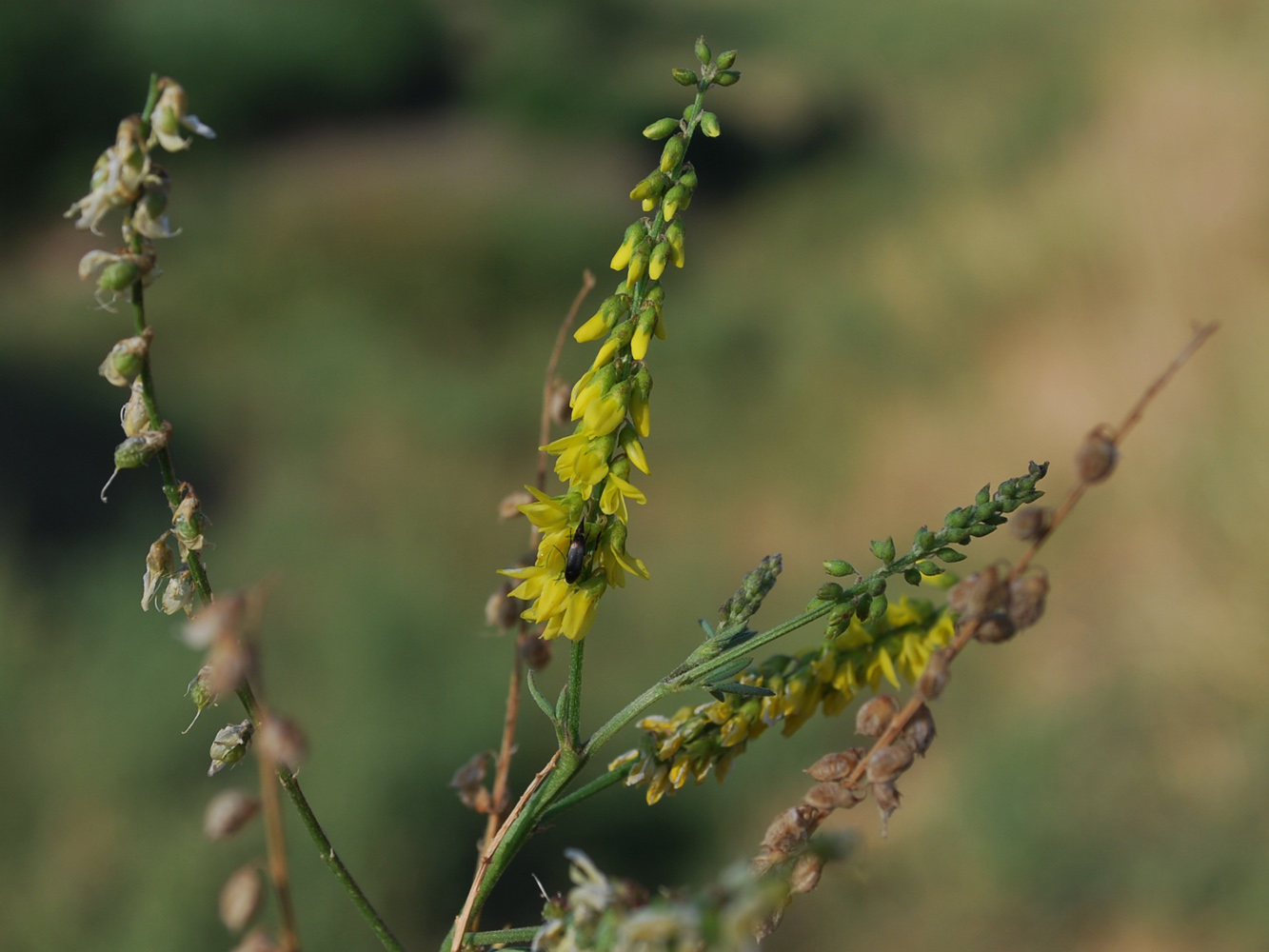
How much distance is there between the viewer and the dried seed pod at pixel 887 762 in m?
0.76

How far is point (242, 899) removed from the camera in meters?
0.65

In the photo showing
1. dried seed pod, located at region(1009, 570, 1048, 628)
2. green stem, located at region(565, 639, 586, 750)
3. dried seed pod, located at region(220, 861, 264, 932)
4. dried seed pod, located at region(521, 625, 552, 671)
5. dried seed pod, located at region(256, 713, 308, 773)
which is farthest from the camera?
dried seed pod, located at region(521, 625, 552, 671)

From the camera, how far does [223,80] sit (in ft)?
33.5

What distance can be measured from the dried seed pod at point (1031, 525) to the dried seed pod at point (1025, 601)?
33mm

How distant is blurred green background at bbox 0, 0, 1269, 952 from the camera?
4.80 meters

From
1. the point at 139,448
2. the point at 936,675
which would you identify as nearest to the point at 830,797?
the point at 936,675

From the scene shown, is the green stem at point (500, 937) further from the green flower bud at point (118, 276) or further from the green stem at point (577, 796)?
the green flower bud at point (118, 276)

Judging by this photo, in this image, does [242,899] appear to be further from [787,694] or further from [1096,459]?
[1096,459]

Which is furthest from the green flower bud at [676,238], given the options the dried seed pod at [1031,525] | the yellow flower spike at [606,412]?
the dried seed pod at [1031,525]

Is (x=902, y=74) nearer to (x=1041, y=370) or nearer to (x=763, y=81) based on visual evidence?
(x=763, y=81)

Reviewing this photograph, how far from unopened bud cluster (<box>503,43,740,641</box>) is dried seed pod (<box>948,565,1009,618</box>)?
261mm

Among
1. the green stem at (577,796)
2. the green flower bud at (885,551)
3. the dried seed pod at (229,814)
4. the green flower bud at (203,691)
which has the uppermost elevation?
the green flower bud at (203,691)

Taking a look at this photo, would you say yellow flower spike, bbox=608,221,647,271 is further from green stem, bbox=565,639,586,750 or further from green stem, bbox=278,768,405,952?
green stem, bbox=278,768,405,952

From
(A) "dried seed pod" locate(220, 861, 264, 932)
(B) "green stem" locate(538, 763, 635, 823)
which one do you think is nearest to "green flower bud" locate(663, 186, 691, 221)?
(B) "green stem" locate(538, 763, 635, 823)
